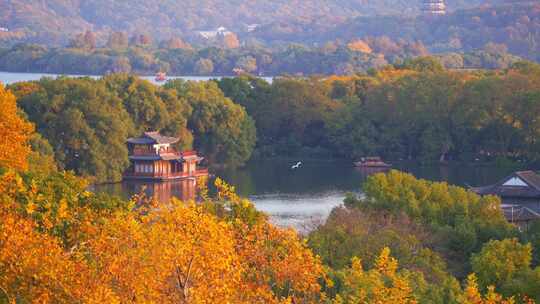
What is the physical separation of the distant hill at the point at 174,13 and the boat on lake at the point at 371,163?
345 feet

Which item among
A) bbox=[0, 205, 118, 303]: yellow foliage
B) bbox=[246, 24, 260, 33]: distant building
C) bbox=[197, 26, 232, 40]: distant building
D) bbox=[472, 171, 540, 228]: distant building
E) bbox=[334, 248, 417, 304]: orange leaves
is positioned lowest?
bbox=[472, 171, 540, 228]: distant building

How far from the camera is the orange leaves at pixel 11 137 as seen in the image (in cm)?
2267

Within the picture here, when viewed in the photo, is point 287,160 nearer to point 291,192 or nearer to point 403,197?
point 291,192

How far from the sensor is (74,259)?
12.3 metres

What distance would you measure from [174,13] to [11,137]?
148630 mm

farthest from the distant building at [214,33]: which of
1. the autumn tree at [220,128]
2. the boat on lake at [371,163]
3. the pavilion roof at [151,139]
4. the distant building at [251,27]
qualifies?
the pavilion roof at [151,139]

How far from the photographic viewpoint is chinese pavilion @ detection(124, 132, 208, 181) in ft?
123

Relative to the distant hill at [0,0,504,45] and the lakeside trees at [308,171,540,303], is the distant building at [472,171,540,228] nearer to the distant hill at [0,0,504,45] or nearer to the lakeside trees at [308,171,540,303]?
the lakeside trees at [308,171,540,303]

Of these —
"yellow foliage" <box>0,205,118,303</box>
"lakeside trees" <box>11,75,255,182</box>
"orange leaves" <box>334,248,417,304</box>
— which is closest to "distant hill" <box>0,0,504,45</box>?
"lakeside trees" <box>11,75,255,182</box>

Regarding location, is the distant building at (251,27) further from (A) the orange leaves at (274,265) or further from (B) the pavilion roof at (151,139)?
(A) the orange leaves at (274,265)

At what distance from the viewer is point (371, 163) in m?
41.1

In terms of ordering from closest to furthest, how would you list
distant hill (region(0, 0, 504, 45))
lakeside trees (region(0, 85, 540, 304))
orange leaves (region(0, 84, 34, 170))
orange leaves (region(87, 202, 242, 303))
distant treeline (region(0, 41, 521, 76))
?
orange leaves (region(87, 202, 242, 303)) → lakeside trees (region(0, 85, 540, 304)) → orange leaves (region(0, 84, 34, 170)) → distant treeline (region(0, 41, 521, 76)) → distant hill (region(0, 0, 504, 45))

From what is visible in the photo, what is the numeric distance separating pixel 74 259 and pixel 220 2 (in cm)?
16608

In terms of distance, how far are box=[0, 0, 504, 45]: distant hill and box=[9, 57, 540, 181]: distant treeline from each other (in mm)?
99830
